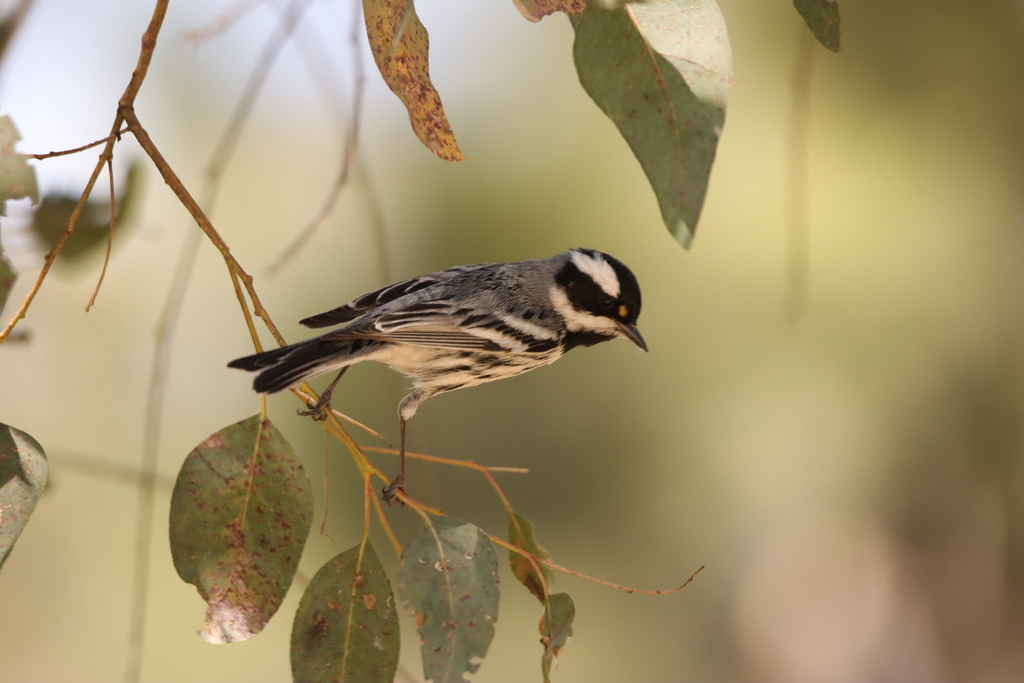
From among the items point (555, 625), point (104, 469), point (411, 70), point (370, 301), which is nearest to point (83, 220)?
point (104, 469)

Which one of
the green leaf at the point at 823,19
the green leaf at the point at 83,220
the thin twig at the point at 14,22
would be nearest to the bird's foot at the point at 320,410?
the green leaf at the point at 83,220

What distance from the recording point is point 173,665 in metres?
2.99

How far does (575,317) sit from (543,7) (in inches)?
24.1

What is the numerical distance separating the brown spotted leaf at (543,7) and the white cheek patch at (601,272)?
0.46 meters

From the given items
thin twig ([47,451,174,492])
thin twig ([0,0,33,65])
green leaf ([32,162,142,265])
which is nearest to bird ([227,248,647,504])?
thin twig ([47,451,174,492])

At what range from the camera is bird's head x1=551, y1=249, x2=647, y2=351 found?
1350 mm

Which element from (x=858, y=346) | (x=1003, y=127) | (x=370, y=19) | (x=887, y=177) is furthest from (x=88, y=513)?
(x=1003, y=127)

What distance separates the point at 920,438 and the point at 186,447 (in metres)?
3.51

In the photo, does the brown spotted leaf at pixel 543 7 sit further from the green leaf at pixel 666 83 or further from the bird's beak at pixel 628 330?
the bird's beak at pixel 628 330

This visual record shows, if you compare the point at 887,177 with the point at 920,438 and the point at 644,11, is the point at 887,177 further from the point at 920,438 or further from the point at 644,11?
the point at 644,11

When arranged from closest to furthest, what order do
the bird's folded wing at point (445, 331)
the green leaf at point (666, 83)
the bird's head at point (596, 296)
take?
the green leaf at point (666, 83), the bird's folded wing at point (445, 331), the bird's head at point (596, 296)

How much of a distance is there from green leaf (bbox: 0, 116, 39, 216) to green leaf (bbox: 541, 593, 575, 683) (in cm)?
96

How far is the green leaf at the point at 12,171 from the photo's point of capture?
1.12 m

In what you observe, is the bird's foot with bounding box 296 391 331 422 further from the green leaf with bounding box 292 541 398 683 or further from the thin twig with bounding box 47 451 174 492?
the thin twig with bounding box 47 451 174 492
